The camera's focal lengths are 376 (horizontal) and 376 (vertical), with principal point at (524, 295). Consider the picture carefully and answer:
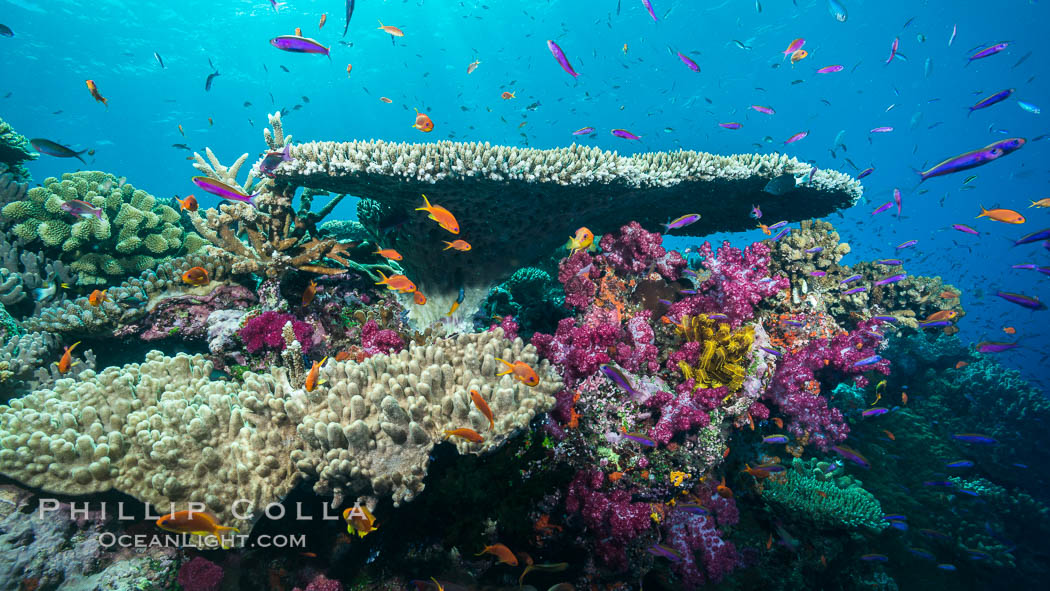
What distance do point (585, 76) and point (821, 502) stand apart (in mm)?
66985

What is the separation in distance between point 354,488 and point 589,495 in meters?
1.88

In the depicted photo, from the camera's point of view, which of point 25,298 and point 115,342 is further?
point 25,298

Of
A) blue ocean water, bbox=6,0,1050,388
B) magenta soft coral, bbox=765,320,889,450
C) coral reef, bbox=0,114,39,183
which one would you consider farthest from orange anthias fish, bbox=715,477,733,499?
blue ocean water, bbox=6,0,1050,388

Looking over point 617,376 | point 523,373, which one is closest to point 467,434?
point 523,373

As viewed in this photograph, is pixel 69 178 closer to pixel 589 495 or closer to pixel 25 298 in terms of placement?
pixel 25 298

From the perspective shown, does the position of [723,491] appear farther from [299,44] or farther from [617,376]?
[299,44]

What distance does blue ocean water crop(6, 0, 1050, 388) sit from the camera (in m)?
43.6

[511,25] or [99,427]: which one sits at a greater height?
[511,25]

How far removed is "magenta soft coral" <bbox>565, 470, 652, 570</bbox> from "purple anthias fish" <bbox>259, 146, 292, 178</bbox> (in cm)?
441

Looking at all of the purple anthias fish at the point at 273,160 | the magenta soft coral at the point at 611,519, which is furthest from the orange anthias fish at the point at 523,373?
the purple anthias fish at the point at 273,160

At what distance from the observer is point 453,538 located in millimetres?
3170

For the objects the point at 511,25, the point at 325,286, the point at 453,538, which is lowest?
the point at 453,538

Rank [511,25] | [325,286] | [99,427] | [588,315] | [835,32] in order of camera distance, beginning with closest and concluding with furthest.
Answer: [99,427] < [588,315] < [325,286] < [835,32] < [511,25]

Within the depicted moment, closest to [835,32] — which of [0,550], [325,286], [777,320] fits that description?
[777,320]
